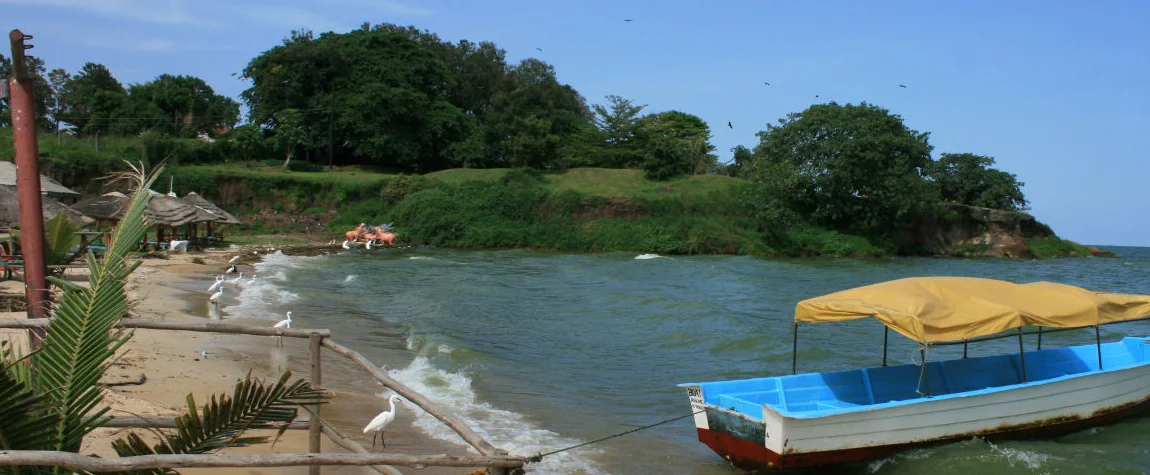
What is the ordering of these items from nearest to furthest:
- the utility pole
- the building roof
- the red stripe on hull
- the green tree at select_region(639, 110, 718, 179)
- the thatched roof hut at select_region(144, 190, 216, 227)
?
the utility pole
the red stripe on hull
the building roof
the thatched roof hut at select_region(144, 190, 216, 227)
the green tree at select_region(639, 110, 718, 179)

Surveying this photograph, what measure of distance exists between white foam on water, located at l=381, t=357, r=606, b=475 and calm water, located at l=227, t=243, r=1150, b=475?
3 cm

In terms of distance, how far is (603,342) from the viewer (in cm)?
1720

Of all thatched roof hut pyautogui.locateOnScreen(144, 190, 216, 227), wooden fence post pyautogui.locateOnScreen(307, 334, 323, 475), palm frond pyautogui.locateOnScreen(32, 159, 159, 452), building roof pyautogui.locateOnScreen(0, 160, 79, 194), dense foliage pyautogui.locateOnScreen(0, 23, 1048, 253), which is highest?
dense foliage pyautogui.locateOnScreen(0, 23, 1048, 253)

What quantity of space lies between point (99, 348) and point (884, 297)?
27.0ft

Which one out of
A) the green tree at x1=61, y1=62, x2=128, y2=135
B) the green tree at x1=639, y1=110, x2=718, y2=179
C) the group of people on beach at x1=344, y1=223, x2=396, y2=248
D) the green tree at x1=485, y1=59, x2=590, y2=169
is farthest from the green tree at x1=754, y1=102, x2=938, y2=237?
the green tree at x1=61, y1=62, x2=128, y2=135

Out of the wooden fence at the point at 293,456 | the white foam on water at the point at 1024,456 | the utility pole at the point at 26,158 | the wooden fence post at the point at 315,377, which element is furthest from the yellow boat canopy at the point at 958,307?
the utility pole at the point at 26,158

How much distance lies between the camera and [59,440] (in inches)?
138

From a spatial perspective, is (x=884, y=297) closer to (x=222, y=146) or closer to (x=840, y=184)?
(x=840, y=184)

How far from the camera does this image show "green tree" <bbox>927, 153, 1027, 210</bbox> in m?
51.8

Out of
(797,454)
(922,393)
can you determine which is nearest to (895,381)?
(922,393)

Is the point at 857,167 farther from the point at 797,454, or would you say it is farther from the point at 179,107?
the point at 179,107

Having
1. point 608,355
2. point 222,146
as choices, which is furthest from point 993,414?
point 222,146

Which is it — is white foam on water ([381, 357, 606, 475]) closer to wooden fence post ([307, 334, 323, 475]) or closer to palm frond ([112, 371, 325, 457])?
wooden fence post ([307, 334, 323, 475])

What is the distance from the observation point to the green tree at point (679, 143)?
51875 millimetres
